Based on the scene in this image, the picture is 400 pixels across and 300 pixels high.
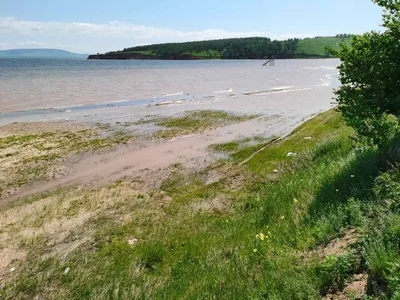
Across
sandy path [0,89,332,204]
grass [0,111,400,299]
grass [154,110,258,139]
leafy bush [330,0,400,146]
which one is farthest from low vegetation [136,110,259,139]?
leafy bush [330,0,400,146]

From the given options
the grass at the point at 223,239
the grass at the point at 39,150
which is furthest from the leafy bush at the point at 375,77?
the grass at the point at 39,150

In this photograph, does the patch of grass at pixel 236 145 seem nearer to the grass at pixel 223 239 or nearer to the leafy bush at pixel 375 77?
the grass at pixel 223 239

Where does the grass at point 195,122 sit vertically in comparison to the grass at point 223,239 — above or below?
below

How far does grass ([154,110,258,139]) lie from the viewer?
26969 millimetres

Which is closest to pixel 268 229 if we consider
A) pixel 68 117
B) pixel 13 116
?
pixel 68 117

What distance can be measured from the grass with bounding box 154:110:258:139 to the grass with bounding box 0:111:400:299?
12513 mm

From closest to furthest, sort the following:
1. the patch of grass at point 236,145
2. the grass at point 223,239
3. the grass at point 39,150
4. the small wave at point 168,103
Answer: the grass at point 223,239
the grass at point 39,150
the patch of grass at point 236,145
the small wave at point 168,103

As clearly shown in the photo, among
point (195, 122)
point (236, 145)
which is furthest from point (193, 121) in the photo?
point (236, 145)

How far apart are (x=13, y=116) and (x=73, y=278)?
3178 cm

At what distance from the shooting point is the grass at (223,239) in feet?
18.3

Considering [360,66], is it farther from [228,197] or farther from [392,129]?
[228,197]

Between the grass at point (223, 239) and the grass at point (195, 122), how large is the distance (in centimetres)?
1251

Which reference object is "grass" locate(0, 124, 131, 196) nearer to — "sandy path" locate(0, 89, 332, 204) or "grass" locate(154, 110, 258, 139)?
"sandy path" locate(0, 89, 332, 204)

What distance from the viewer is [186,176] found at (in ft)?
56.2
